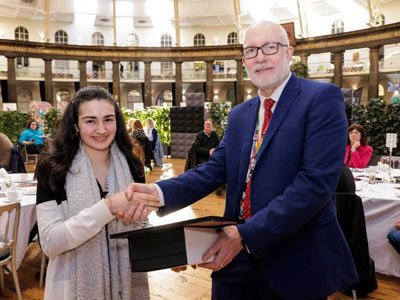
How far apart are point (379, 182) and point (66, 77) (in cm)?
1958

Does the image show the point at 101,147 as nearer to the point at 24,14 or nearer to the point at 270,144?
the point at 270,144

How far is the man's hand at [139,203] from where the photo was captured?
1497mm

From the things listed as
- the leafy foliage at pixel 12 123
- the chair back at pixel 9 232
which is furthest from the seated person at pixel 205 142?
the leafy foliage at pixel 12 123

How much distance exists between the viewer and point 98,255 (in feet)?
5.11

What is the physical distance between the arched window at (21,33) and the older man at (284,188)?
74.3 ft

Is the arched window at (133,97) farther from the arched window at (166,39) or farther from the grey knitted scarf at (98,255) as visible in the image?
the grey knitted scarf at (98,255)

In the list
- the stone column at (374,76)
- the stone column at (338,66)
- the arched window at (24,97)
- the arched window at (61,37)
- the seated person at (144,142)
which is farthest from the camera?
the arched window at (61,37)

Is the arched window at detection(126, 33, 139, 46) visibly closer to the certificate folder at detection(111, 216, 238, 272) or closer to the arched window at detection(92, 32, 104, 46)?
the arched window at detection(92, 32, 104, 46)

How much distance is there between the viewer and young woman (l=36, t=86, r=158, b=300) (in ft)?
4.69

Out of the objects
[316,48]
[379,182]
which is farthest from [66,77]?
[379,182]

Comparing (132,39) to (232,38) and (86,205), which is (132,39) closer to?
(232,38)

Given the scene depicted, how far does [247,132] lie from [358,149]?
4231 millimetres

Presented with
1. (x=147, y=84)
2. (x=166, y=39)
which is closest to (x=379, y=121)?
(x=147, y=84)

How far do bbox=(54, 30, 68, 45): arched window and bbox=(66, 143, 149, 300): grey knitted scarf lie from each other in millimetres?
22351
